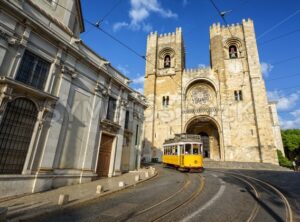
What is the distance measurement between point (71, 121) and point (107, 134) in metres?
3.58

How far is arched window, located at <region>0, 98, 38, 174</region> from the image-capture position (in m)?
7.34

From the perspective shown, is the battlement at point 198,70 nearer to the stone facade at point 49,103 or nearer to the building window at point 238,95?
the building window at point 238,95

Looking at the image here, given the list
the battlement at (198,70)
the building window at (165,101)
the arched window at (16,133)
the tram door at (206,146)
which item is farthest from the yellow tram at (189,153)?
the battlement at (198,70)

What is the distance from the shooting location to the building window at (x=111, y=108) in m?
13.9

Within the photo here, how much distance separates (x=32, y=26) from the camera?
8.32 meters

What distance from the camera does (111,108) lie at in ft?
46.7

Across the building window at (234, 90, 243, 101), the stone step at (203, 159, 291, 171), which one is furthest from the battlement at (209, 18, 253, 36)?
the stone step at (203, 159, 291, 171)

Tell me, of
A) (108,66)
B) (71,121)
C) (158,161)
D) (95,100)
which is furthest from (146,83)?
(71,121)

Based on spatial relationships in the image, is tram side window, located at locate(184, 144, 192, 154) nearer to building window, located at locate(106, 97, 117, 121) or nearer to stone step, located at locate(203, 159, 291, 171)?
building window, located at locate(106, 97, 117, 121)

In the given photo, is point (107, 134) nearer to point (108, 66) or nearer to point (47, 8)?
point (108, 66)

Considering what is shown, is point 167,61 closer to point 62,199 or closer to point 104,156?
point 104,156

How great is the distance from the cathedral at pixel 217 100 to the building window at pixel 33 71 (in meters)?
24.0

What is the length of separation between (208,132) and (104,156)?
24917mm

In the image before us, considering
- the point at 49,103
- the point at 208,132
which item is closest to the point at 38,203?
the point at 49,103
